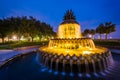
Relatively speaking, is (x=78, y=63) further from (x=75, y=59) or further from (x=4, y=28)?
(x=4, y=28)

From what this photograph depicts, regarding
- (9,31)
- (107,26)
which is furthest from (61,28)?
(107,26)

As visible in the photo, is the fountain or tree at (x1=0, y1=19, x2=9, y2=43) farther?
tree at (x1=0, y1=19, x2=9, y2=43)

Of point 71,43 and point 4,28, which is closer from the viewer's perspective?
point 71,43

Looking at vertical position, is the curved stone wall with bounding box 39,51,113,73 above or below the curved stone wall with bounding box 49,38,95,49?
below

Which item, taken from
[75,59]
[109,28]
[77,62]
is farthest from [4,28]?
[109,28]

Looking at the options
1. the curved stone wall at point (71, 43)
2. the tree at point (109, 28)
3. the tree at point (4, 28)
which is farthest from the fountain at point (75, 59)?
the tree at point (109, 28)

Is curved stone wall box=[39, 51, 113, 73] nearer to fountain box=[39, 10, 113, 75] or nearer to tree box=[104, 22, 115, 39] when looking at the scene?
fountain box=[39, 10, 113, 75]


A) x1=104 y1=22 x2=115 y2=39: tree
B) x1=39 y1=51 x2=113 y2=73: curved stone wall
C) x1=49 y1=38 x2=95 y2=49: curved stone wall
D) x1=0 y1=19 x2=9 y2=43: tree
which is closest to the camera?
x1=39 y1=51 x2=113 y2=73: curved stone wall

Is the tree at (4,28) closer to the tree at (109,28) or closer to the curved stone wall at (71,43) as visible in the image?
the curved stone wall at (71,43)

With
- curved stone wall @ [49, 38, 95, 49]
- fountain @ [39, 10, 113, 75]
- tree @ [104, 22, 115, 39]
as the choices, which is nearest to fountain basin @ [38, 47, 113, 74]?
fountain @ [39, 10, 113, 75]

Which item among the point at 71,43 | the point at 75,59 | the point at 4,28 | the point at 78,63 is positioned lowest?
the point at 78,63

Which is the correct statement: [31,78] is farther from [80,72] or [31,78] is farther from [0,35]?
[0,35]

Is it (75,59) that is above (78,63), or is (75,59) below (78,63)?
above

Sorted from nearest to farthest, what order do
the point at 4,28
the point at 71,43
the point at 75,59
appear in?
the point at 75,59, the point at 71,43, the point at 4,28
